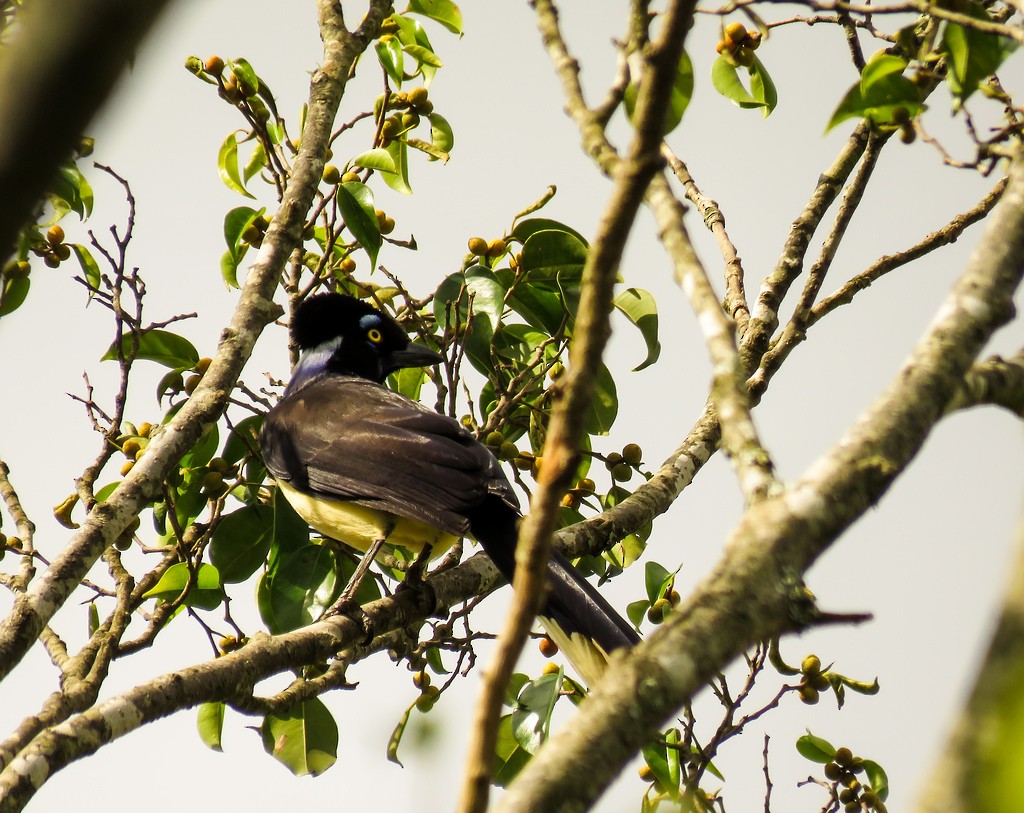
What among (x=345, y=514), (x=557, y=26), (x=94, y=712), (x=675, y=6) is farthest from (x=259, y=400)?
(x=675, y=6)

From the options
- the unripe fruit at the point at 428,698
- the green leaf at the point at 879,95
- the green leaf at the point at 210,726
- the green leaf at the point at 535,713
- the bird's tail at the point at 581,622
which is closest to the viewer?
the green leaf at the point at 879,95

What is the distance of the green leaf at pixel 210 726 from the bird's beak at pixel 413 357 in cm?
197

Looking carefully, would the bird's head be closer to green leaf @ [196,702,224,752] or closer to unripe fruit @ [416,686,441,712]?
unripe fruit @ [416,686,441,712]

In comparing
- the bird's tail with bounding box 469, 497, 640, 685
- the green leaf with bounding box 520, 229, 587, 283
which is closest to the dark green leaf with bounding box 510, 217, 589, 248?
the green leaf with bounding box 520, 229, 587, 283

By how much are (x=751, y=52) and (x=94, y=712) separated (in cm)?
349

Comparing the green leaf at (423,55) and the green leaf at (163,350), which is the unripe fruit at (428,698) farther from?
the green leaf at (423,55)

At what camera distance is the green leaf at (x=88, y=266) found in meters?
4.86

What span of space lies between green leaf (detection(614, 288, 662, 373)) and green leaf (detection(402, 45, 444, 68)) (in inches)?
51.3

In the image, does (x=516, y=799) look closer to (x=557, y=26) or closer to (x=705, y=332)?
(x=705, y=332)

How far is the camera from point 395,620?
468 cm

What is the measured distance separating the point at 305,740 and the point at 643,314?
2243 mm

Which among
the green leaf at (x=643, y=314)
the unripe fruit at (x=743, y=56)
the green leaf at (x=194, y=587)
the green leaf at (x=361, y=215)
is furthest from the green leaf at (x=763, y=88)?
the green leaf at (x=194, y=587)

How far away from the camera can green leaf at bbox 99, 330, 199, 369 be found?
477cm

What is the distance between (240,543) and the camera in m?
4.83
